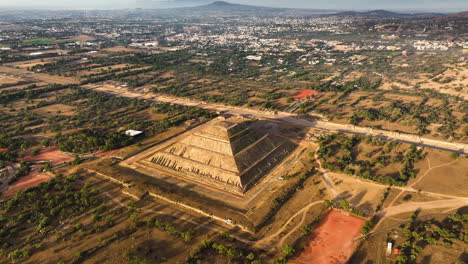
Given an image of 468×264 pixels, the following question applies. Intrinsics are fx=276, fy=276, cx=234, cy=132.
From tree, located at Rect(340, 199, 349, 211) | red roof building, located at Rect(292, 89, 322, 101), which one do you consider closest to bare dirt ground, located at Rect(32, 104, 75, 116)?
red roof building, located at Rect(292, 89, 322, 101)

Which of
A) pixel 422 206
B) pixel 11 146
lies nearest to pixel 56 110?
pixel 11 146

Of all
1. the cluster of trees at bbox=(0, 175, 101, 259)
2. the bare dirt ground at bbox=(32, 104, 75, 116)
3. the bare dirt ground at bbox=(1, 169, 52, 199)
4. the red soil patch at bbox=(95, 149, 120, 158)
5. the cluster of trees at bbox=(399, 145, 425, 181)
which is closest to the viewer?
the cluster of trees at bbox=(0, 175, 101, 259)

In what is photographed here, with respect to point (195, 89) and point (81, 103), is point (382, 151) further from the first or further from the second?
point (81, 103)

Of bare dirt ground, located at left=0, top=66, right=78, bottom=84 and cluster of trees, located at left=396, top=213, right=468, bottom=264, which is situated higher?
bare dirt ground, located at left=0, top=66, right=78, bottom=84

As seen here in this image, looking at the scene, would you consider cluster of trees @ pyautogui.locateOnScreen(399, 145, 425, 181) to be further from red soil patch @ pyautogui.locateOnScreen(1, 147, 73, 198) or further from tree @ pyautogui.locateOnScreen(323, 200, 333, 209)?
red soil patch @ pyautogui.locateOnScreen(1, 147, 73, 198)

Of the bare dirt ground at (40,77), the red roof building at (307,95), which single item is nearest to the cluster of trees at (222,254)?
the red roof building at (307,95)

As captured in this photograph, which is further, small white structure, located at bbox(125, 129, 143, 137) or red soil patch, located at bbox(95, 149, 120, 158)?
small white structure, located at bbox(125, 129, 143, 137)

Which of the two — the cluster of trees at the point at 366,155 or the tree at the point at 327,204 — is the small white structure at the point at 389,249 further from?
the cluster of trees at the point at 366,155
